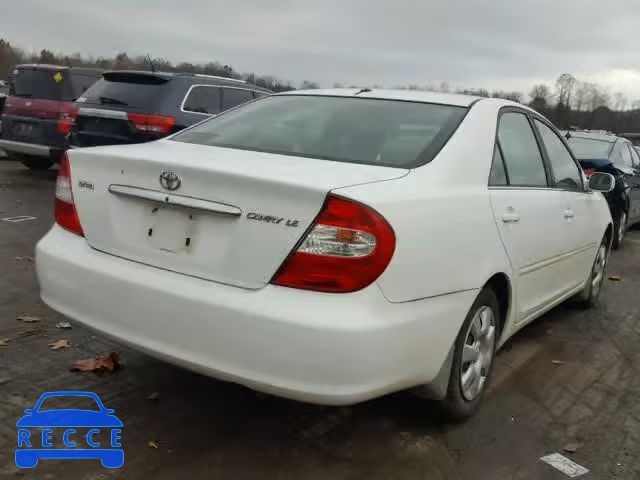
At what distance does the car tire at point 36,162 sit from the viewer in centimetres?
1154

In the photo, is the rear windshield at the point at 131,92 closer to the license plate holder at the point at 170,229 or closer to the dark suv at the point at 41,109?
the dark suv at the point at 41,109

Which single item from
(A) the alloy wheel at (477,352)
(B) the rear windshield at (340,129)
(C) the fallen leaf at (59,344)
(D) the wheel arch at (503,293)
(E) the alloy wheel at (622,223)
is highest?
(B) the rear windshield at (340,129)

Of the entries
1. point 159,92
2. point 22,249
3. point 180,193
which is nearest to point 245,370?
point 180,193

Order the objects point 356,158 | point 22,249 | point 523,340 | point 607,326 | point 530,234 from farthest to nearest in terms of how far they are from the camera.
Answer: point 22,249 → point 607,326 → point 523,340 → point 530,234 → point 356,158

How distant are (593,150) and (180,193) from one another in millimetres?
8107

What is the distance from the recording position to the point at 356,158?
9.86ft

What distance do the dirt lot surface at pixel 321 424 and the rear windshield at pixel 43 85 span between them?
6.93m

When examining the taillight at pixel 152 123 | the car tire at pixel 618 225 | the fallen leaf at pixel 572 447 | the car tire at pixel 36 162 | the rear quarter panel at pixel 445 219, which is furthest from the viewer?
the car tire at pixel 36 162

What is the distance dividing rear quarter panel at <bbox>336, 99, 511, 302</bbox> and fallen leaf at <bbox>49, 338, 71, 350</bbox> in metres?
2.27

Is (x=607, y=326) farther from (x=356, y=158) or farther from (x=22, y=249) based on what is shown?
(x=22, y=249)

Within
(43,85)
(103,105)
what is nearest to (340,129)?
(103,105)

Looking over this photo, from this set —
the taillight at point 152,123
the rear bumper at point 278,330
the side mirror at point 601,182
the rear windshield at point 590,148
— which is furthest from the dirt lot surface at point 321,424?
the rear windshield at point 590,148

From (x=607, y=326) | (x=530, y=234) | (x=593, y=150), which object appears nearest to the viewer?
(x=530, y=234)

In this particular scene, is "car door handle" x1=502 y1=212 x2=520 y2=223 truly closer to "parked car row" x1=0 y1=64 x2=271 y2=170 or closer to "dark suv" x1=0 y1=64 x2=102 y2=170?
"parked car row" x1=0 y1=64 x2=271 y2=170
